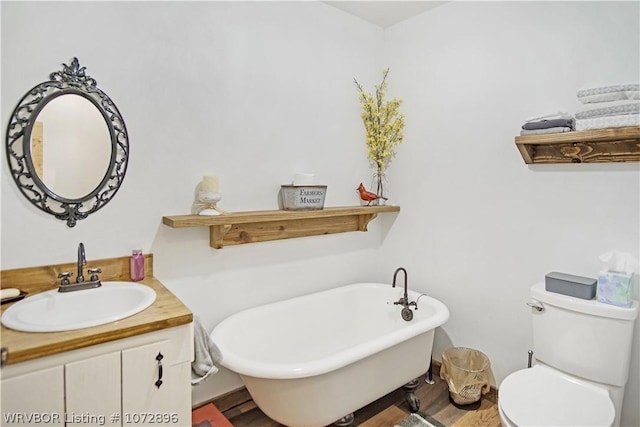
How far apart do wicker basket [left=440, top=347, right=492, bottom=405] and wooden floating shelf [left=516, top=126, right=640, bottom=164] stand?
51.5 inches

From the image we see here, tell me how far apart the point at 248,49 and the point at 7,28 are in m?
1.18

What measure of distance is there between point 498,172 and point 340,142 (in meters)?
1.12

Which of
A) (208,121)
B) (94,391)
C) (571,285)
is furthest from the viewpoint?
(208,121)

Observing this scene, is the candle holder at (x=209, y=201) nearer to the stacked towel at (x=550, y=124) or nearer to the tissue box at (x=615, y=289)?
the stacked towel at (x=550, y=124)

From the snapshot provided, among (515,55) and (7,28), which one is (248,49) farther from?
(515,55)

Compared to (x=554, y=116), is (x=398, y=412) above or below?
below

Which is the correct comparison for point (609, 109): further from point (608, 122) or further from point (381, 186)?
point (381, 186)

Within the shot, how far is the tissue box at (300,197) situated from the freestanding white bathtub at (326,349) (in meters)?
0.62

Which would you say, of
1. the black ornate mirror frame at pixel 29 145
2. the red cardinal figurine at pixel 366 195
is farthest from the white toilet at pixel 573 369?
the black ornate mirror frame at pixel 29 145

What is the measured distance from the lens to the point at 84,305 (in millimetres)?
1720

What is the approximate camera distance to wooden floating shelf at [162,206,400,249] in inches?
81.7

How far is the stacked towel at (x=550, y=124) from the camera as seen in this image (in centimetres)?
202

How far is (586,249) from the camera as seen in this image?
2.10 meters

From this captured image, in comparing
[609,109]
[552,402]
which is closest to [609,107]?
[609,109]
